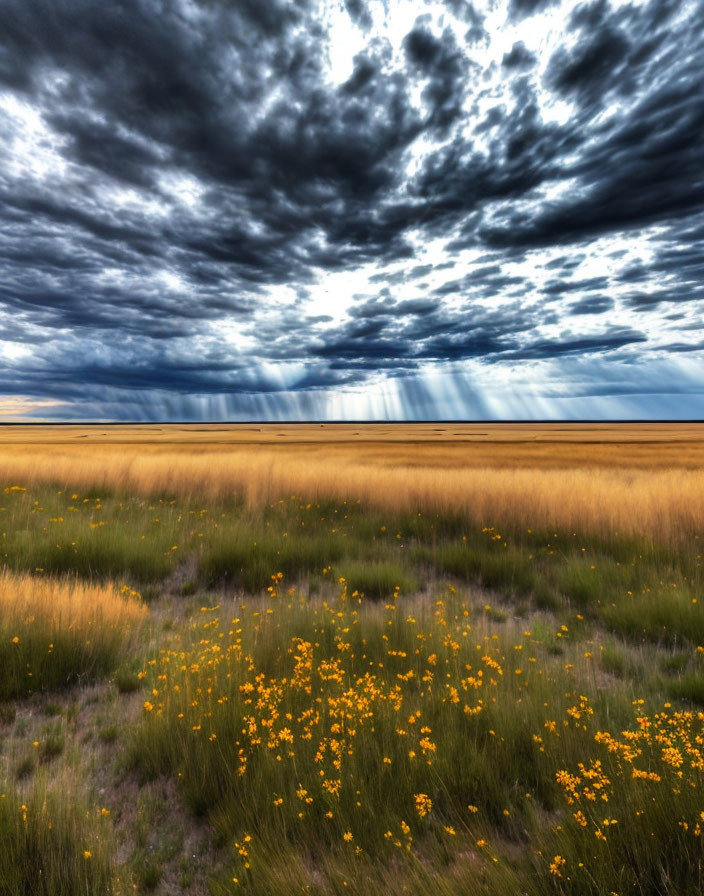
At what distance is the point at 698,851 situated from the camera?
231cm

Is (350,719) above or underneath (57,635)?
above

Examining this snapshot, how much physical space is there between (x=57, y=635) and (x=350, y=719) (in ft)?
12.8

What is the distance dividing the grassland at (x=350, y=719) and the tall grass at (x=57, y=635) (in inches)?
1.1

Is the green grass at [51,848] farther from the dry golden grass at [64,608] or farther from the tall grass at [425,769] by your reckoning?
the dry golden grass at [64,608]

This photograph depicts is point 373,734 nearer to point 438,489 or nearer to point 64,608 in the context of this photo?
point 64,608

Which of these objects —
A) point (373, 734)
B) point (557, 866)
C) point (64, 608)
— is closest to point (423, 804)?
point (373, 734)

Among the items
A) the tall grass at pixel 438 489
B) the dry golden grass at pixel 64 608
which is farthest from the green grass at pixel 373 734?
the tall grass at pixel 438 489

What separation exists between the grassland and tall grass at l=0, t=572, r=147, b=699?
3cm

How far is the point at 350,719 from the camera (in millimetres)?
3594

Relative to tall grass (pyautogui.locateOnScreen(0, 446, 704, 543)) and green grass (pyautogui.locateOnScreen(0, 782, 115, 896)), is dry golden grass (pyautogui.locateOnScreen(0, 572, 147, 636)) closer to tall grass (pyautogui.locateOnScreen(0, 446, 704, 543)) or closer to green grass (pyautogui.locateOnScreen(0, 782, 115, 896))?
green grass (pyautogui.locateOnScreen(0, 782, 115, 896))

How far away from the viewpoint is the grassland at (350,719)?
2504 millimetres

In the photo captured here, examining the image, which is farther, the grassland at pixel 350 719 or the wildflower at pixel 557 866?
the grassland at pixel 350 719

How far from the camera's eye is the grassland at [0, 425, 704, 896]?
2.50 m

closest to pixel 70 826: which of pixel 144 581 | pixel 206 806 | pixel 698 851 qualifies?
pixel 206 806
